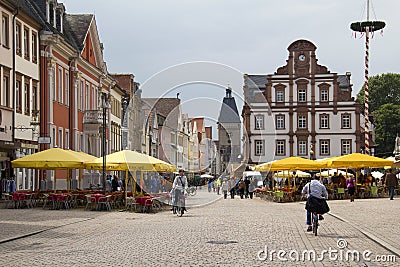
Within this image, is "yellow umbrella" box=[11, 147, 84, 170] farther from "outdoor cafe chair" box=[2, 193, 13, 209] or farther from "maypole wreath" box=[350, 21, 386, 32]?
"maypole wreath" box=[350, 21, 386, 32]

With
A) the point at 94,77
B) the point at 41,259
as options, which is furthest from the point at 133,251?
the point at 94,77

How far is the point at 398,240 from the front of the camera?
16656 mm

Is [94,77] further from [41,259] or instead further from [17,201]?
[41,259]

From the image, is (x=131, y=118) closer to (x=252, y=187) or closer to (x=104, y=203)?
(x=252, y=187)

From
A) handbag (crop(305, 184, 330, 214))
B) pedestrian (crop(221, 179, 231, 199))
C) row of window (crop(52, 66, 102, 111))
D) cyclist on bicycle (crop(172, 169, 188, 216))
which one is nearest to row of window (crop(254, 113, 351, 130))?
row of window (crop(52, 66, 102, 111))

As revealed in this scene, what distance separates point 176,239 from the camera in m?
17.4

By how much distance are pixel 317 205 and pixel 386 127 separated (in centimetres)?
8048

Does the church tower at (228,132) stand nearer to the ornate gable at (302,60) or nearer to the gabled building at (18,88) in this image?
the gabled building at (18,88)

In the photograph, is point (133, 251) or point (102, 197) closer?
point (133, 251)

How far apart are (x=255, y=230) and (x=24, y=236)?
6084mm

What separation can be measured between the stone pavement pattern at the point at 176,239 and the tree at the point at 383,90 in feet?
245

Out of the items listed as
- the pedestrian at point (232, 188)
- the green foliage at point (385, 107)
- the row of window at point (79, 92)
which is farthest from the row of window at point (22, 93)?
the green foliage at point (385, 107)

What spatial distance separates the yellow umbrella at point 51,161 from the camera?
32062 millimetres

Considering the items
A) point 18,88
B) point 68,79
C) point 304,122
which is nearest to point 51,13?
point 68,79
